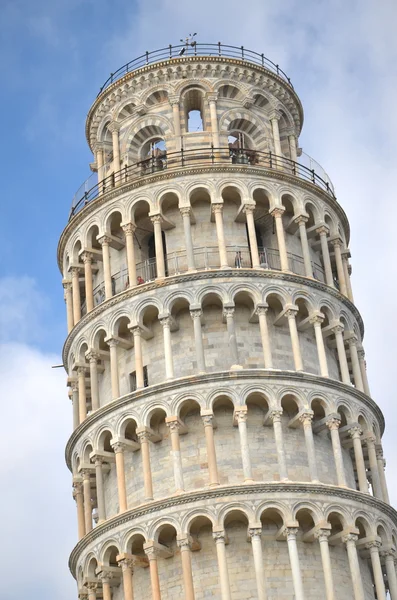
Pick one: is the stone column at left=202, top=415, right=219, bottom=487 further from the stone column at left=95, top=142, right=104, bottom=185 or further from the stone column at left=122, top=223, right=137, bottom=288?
the stone column at left=95, top=142, right=104, bottom=185

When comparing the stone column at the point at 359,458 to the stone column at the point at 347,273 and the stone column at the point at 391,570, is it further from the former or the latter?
the stone column at the point at 347,273

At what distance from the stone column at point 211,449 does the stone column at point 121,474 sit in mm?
3418

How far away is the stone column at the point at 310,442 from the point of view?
44.6m

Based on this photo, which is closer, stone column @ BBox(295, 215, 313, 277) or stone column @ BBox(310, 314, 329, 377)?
stone column @ BBox(310, 314, 329, 377)

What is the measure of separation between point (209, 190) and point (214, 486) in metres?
12.5

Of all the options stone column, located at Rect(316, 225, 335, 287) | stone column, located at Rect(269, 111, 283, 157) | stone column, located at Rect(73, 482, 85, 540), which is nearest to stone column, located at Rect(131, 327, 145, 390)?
stone column, located at Rect(73, 482, 85, 540)

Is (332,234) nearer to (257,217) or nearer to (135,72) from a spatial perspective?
(257,217)

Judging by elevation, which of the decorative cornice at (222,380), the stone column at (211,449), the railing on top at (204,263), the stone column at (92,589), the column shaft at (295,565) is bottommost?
the column shaft at (295,565)

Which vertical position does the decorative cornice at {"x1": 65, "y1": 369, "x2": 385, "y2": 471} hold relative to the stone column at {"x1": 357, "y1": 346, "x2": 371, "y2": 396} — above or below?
below

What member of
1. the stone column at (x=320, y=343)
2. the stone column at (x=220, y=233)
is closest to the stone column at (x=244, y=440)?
the stone column at (x=320, y=343)

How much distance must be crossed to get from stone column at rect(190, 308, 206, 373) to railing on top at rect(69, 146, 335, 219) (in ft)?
22.2

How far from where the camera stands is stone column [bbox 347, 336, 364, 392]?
49469 mm

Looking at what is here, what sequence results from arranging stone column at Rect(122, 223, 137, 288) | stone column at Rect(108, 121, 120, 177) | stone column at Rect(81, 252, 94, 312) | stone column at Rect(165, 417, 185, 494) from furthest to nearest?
stone column at Rect(108, 121, 120, 177) < stone column at Rect(81, 252, 94, 312) < stone column at Rect(122, 223, 137, 288) < stone column at Rect(165, 417, 185, 494)

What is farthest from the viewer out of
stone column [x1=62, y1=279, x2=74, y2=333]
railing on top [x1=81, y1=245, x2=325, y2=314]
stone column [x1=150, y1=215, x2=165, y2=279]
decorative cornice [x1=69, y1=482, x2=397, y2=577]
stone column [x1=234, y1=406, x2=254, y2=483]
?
stone column [x1=62, y1=279, x2=74, y2=333]
